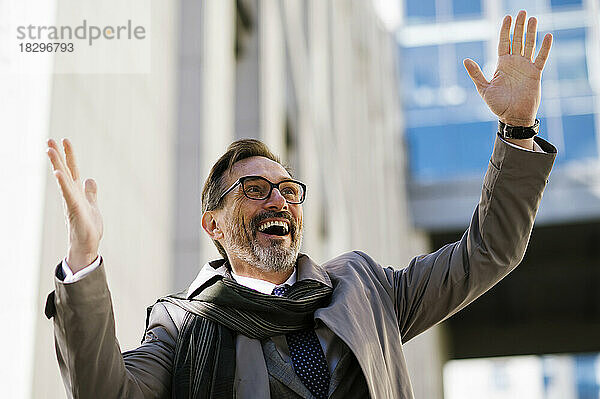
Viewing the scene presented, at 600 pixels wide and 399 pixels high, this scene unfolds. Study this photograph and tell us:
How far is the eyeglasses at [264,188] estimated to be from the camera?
3.15 metres

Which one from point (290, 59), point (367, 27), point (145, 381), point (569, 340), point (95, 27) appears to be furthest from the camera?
point (569, 340)

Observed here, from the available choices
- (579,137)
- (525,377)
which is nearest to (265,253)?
(579,137)

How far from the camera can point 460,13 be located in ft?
82.3

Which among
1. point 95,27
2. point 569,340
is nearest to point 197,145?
point 95,27

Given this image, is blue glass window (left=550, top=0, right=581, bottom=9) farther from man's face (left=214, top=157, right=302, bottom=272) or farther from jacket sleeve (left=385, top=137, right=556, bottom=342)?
man's face (left=214, top=157, right=302, bottom=272)

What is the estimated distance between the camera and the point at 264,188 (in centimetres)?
317

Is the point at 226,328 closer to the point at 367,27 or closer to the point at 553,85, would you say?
the point at 367,27

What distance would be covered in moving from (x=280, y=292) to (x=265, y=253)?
5.6 inches

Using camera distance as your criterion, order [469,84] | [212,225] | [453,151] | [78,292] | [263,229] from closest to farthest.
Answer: [78,292] < [263,229] < [212,225] < [453,151] < [469,84]

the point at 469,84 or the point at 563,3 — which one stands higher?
the point at 563,3

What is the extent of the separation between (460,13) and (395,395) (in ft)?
76.1

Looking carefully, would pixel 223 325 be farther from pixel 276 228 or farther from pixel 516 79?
pixel 516 79

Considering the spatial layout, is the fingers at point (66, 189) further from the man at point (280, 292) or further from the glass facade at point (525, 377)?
the glass facade at point (525, 377)

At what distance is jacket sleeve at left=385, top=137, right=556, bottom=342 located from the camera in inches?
119
